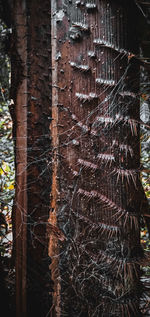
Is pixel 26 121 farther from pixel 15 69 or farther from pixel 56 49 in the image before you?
pixel 56 49

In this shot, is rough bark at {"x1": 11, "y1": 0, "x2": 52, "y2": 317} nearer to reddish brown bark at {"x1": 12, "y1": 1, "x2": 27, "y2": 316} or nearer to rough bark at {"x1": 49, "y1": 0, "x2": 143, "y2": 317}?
reddish brown bark at {"x1": 12, "y1": 1, "x2": 27, "y2": 316}

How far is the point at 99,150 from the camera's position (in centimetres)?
109

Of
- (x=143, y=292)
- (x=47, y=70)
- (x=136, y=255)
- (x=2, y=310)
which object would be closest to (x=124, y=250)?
(x=136, y=255)

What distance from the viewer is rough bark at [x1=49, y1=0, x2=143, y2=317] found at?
41.6 inches

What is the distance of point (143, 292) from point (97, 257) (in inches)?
10.0

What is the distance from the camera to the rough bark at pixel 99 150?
106 cm

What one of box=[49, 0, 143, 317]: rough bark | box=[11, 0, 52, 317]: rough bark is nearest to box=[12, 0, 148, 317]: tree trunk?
box=[49, 0, 143, 317]: rough bark

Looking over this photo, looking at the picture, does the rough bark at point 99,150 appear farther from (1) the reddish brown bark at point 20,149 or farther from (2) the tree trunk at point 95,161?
(1) the reddish brown bark at point 20,149

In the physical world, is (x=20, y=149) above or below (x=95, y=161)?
→ above

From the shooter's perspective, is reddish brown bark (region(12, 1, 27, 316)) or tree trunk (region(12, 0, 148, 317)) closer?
tree trunk (region(12, 0, 148, 317))

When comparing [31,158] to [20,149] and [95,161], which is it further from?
[95,161]

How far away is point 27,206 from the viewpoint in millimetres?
1405

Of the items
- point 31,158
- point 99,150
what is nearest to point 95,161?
point 99,150

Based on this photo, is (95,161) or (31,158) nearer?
(95,161)
